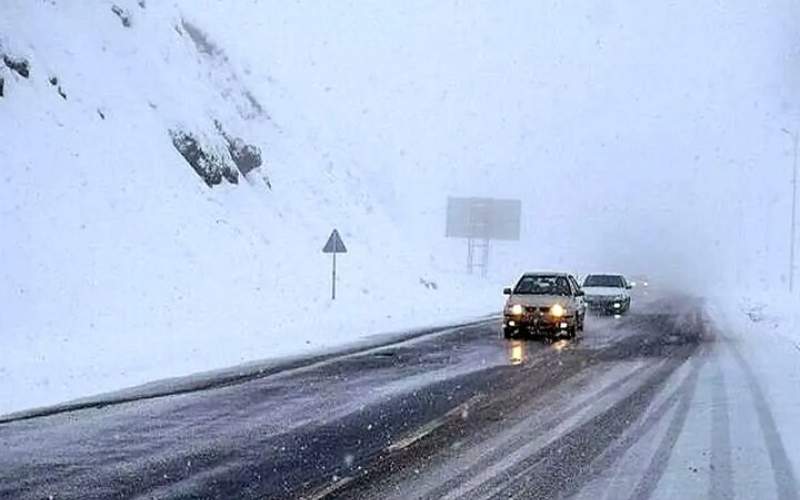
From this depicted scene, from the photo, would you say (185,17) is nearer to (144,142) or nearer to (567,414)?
(144,142)

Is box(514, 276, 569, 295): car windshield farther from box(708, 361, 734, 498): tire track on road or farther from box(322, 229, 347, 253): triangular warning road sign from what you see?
box(708, 361, 734, 498): tire track on road

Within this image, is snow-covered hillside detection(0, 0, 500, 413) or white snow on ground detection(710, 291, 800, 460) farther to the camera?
snow-covered hillside detection(0, 0, 500, 413)

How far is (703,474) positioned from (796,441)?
2.09m

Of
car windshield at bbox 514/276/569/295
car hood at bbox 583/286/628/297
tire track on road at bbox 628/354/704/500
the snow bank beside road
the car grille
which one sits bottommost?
tire track on road at bbox 628/354/704/500

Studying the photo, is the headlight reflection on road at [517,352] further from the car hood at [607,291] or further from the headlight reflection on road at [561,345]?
the car hood at [607,291]

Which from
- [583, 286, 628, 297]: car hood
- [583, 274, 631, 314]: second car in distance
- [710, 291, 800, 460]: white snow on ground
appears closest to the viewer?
[710, 291, 800, 460]: white snow on ground

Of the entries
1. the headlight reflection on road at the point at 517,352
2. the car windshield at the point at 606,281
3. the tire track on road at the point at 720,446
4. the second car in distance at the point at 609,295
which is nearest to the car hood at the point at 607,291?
the second car in distance at the point at 609,295

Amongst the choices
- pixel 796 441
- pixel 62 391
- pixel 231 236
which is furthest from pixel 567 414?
pixel 231 236

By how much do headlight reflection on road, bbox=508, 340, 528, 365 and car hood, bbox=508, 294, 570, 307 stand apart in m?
1.34

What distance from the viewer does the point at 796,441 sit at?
9.78 metres

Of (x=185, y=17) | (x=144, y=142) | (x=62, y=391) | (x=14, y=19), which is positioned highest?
(x=185, y=17)

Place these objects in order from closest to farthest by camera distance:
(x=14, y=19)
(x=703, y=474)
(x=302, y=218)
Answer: (x=703, y=474), (x=14, y=19), (x=302, y=218)

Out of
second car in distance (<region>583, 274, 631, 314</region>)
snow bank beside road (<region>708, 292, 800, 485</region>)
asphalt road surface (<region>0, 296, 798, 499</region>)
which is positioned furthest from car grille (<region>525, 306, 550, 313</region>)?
second car in distance (<region>583, 274, 631, 314</region>)

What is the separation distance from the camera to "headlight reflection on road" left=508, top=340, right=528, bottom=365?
711 inches
